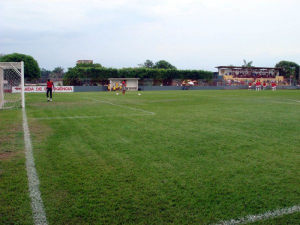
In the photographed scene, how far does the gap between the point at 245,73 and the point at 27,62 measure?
54.3 m

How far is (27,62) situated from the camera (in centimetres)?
5675

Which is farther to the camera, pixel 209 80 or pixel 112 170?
pixel 209 80

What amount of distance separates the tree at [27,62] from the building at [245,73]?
1771 inches

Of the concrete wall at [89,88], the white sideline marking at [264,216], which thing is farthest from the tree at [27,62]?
the white sideline marking at [264,216]

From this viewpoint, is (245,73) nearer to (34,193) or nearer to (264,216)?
(264,216)

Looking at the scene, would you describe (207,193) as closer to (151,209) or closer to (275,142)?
(151,209)

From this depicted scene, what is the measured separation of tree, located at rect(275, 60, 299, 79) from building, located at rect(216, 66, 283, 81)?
605 centimetres

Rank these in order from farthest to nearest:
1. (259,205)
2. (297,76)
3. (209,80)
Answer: (297,76), (209,80), (259,205)

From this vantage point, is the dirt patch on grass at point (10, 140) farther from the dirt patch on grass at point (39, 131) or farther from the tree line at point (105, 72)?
the tree line at point (105, 72)

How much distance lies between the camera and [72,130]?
8.40 m

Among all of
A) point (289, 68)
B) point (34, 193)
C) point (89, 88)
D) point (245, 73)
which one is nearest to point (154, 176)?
point (34, 193)

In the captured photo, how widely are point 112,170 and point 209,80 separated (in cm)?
6170

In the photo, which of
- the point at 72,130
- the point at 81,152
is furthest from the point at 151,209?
the point at 72,130

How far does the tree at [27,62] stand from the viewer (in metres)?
56.3
